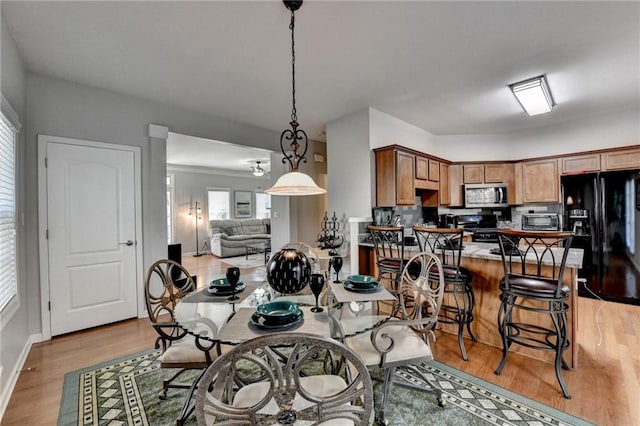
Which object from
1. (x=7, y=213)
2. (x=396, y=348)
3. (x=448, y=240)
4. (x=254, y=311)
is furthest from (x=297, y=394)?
(x=7, y=213)

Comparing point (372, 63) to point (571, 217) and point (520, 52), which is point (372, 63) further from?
point (571, 217)

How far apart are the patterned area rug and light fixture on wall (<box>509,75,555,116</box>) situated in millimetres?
3009

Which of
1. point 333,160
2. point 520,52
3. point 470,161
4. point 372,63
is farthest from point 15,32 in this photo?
point 470,161

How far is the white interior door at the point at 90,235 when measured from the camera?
2.99 metres

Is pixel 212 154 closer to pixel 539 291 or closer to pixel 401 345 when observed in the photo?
pixel 401 345

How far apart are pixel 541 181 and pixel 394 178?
2.77 meters

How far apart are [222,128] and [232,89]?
1.10 meters

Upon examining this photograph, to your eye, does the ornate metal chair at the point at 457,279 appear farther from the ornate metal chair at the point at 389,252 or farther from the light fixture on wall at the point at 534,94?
the light fixture on wall at the point at 534,94

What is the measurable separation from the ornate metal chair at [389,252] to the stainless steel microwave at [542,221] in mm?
2721

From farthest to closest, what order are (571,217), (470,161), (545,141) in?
(470,161) < (545,141) < (571,217)

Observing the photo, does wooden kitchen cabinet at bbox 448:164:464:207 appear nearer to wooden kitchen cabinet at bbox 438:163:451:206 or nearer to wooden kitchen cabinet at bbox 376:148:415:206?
wooden kitchen cabinet at bbox 438:163:451:206

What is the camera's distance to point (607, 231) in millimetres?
3688

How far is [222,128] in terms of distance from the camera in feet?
14.1

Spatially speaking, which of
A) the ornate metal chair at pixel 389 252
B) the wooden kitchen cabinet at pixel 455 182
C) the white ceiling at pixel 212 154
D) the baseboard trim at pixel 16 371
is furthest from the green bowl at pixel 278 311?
the wooden kitchen cabinet at pixel 455 182
